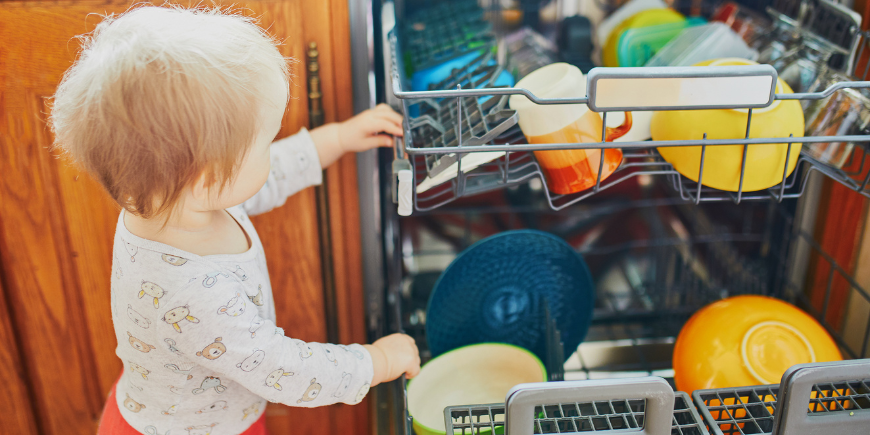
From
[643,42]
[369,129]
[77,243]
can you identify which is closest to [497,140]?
[369,129]

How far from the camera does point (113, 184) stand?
0.67 metres

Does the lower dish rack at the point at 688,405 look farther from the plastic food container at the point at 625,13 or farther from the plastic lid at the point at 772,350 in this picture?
the plastic food container at the point at 625,13

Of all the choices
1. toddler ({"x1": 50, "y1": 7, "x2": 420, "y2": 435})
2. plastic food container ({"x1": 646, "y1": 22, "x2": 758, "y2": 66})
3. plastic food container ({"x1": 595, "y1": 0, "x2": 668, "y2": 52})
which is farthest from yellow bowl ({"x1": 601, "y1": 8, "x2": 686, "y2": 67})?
toddler ({"x1": 50, "y1": 7, "x2": 420, "y2": 435})

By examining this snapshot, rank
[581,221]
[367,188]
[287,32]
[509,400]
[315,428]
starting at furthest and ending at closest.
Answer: [581,221] < [315,428] < [367,188] < [287,32] < [509,400]

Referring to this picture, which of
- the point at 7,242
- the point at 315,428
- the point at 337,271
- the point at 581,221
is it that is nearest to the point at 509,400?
the point at 337,271

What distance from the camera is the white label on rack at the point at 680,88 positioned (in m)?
0.63

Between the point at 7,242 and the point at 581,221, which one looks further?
the point at 581,221

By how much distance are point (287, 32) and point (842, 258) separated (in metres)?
0.86

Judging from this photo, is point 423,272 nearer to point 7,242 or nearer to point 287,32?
point 287,32

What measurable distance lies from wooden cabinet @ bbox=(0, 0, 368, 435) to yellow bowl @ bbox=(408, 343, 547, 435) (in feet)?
0.67

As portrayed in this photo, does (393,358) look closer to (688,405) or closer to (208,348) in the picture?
(208,348)

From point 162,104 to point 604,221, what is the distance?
1115mm

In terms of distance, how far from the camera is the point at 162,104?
0.62 metres

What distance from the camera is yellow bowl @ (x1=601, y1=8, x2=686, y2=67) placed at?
3.47 ft
